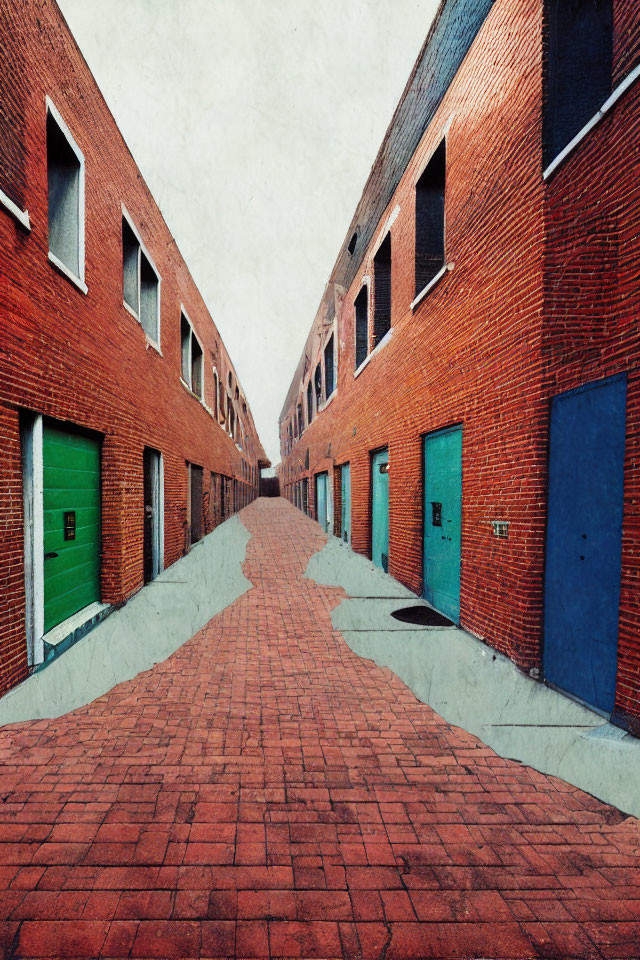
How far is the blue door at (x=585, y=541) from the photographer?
11.7ft

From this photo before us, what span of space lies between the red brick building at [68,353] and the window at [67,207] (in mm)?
14

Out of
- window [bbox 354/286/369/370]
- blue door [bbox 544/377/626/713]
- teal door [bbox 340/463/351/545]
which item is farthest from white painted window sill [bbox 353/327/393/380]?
blue door [bbox 544/377/626/713]

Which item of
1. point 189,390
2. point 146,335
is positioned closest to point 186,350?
point 189,390

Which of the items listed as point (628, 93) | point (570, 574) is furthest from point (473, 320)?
point (570, 574)

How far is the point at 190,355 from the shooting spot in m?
12.4

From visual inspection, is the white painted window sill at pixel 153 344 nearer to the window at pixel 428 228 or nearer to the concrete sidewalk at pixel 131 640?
the concrete sidewalk at pixel 131 640

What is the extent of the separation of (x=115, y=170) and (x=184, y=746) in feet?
25.9

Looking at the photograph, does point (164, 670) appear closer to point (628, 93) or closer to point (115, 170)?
point (628, 93)

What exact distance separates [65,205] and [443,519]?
6.61 m

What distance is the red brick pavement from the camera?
1.94 m

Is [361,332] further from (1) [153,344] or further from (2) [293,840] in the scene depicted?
(2) [293,840]

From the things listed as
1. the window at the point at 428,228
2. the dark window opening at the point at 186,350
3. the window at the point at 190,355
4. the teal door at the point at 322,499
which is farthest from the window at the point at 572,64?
the teal door at the point at 322,499

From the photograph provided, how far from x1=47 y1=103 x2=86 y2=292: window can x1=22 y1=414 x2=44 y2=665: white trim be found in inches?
91.7

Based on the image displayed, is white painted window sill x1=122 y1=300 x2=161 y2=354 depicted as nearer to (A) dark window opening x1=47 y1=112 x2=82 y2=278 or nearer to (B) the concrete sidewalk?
(A) dark window opening x1=47 y1=112 x2=82 y2=278
